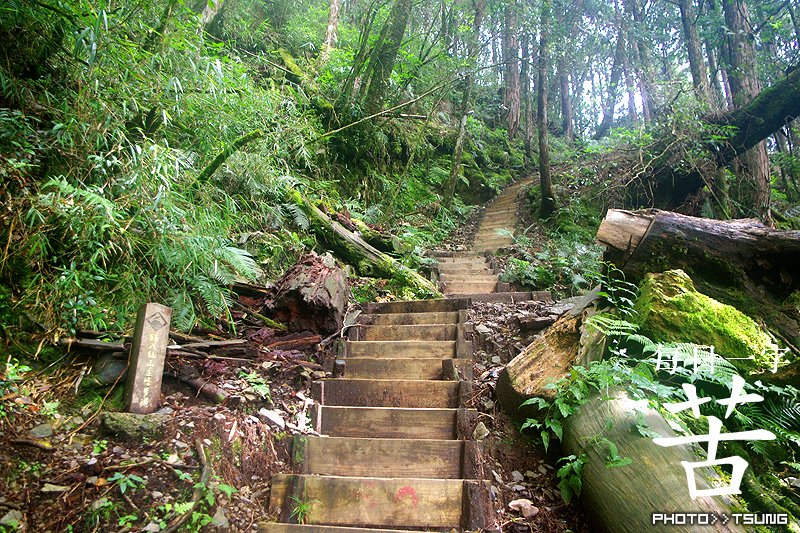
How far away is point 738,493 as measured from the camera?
2154 mm

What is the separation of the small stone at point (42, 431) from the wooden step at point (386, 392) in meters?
1.80

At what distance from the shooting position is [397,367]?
406 cm

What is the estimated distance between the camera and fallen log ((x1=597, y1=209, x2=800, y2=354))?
382 centimetres

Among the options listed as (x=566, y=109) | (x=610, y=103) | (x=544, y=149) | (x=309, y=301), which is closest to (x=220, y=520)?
(x=309, y=301)

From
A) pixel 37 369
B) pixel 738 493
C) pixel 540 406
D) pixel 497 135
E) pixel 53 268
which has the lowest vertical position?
pixel 738 493

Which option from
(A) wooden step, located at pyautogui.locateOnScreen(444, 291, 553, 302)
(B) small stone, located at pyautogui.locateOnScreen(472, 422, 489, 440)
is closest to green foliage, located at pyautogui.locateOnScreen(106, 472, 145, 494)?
(B) small stone, located at pyautogui.locateOnScreen(472, 422, 489, 440)

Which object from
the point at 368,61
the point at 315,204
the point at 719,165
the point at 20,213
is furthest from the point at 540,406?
the point at 719,165

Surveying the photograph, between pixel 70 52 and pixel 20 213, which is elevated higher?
pixel 70 52

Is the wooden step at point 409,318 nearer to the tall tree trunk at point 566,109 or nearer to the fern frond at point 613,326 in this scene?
the fern frond at point 613,326

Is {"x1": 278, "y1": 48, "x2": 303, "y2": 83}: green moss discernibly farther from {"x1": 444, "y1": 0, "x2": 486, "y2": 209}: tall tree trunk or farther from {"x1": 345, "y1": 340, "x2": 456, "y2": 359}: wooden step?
{"x1": 345, "y1": 340, "x2": 456, "y2": 359}: wooden step

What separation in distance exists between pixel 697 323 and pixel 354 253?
14.7ft

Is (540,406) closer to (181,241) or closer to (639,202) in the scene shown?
(181,241)

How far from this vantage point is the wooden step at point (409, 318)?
4949 mm

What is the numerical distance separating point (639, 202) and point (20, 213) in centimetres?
1235
